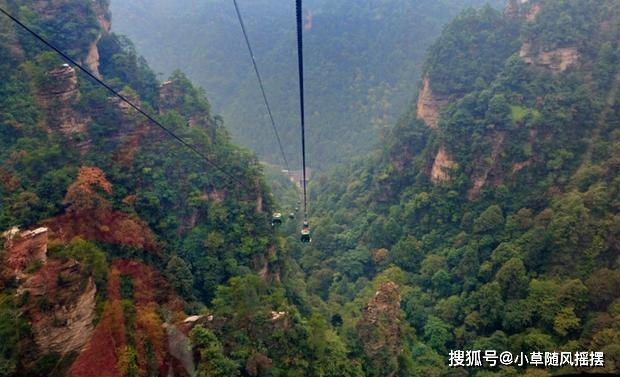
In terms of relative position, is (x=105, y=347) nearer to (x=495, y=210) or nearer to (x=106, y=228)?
(x=106, y=228)

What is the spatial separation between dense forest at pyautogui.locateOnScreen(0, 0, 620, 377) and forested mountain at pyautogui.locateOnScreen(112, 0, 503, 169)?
119ft

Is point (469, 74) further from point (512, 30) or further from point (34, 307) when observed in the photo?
point (34, 307)

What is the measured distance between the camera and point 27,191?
57.7 ft

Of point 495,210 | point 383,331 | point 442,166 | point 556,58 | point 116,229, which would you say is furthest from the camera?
point 442,166

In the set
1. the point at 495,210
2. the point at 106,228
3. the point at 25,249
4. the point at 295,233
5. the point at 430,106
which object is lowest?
the point at 25,249

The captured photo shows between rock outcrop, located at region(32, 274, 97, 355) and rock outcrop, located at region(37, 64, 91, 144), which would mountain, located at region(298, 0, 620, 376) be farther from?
rock outcrop, located at region(37, 64, 91, 144)

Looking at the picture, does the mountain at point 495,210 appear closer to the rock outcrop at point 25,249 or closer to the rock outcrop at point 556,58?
the rock outcrop at point 556,58

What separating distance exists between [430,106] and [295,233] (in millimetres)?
17324

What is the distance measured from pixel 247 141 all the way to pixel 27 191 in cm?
6265

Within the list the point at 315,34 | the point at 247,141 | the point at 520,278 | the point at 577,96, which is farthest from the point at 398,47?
the point at 520,278

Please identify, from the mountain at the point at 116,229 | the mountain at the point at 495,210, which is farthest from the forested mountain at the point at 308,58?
the mountain at the point at 116,229

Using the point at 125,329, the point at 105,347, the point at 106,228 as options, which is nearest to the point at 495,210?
the point at 106,228

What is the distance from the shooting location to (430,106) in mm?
43438

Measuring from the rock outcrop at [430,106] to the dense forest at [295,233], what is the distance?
0.19m
